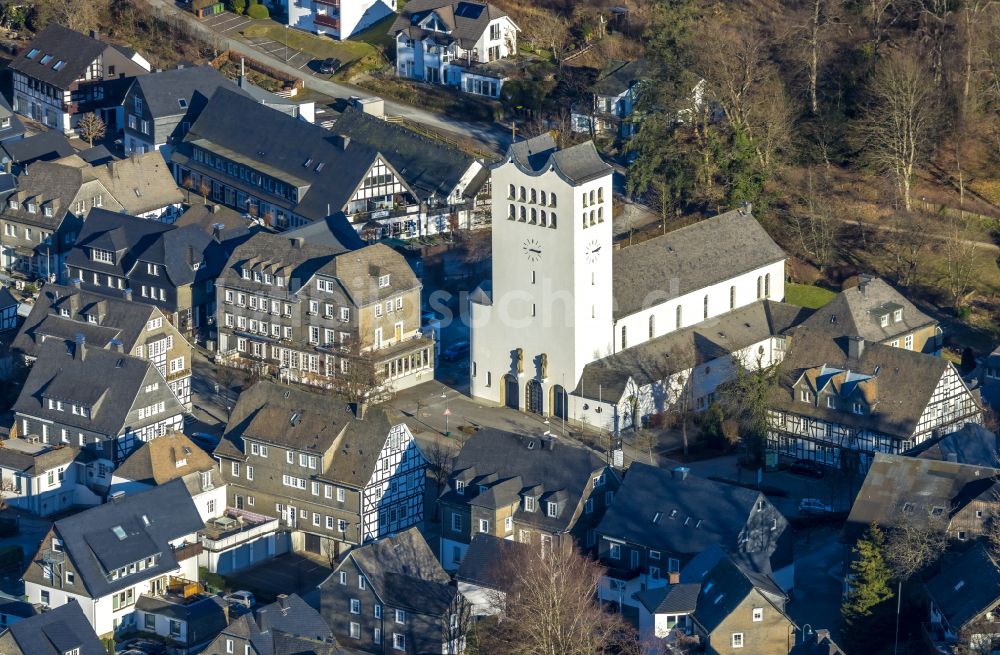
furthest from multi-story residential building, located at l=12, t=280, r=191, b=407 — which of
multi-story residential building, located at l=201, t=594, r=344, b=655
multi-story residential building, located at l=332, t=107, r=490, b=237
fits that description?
multi-story residential building, located at l=201, t=594, r=344, b=655

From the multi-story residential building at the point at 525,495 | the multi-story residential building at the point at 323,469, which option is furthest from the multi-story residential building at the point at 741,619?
the multi-story residential building at the point at 323,469

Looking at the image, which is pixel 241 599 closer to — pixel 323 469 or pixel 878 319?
pixel 323 469

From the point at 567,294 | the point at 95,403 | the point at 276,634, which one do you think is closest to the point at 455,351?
the point at 567,294

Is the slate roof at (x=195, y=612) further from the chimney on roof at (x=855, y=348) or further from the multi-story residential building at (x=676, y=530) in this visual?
the chimney on roof at (x=855, y=348)

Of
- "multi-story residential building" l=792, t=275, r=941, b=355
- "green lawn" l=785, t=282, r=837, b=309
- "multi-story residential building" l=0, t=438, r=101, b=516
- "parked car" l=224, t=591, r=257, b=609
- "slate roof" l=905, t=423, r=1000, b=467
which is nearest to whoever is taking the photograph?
"parked car" l=224, t=591, r=257, b=609

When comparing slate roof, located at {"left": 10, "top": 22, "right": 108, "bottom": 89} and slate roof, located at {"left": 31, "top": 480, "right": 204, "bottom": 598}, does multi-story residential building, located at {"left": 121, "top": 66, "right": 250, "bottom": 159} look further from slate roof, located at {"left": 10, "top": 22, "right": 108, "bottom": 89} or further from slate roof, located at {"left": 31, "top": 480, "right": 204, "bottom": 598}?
slate roof, located at {"left": 31, "top": 480, "right": 204, "bottom": 598}

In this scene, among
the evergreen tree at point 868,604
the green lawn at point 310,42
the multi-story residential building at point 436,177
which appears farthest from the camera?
the green lawn at point 310,42
